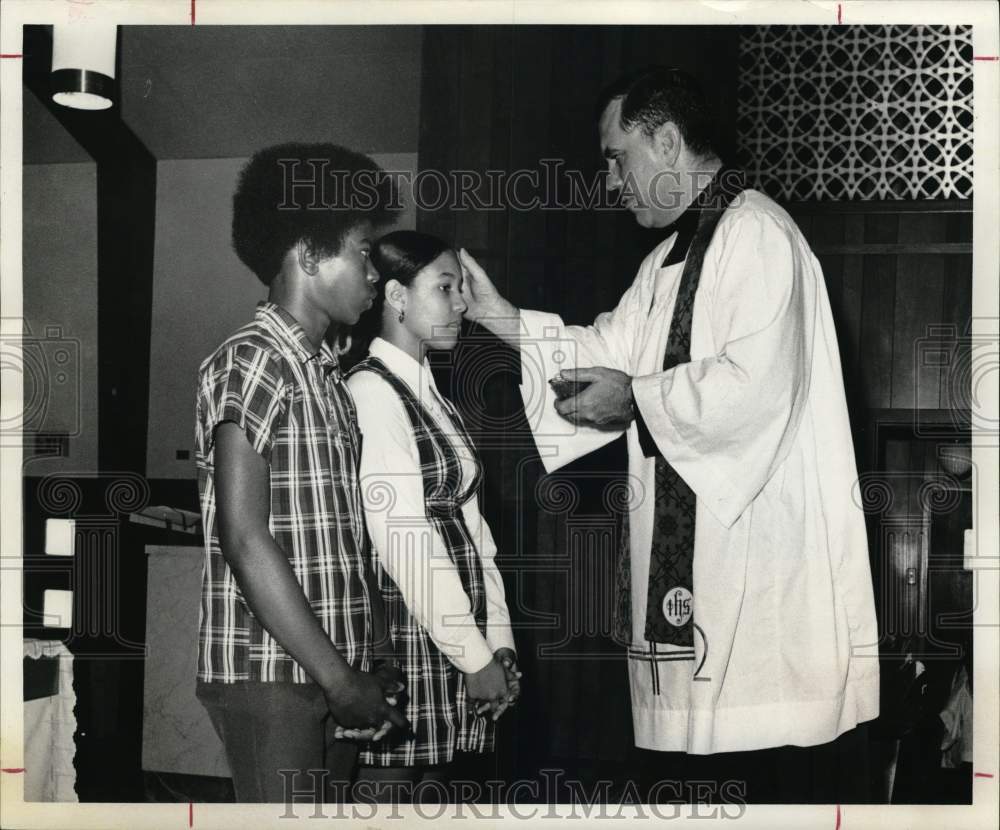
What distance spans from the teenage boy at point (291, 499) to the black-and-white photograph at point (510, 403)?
1cm

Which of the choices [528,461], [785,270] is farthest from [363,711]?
[785,270]

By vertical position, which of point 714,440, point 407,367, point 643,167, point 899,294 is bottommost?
point 714,440

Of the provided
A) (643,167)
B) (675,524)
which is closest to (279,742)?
(675,524)

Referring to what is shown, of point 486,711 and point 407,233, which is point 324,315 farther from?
point 486,711

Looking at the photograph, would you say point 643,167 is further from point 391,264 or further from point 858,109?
point 391,264

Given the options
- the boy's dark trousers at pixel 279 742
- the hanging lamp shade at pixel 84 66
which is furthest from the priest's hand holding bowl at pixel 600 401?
the hanging lamp shade at pixel 84 66

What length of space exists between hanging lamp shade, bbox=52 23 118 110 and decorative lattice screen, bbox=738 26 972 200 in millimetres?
1642

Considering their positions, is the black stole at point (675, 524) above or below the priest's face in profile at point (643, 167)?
below

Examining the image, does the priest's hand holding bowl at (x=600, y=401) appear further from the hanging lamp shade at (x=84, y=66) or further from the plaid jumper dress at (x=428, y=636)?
the hanging lamp shade at (x=84, y=66)

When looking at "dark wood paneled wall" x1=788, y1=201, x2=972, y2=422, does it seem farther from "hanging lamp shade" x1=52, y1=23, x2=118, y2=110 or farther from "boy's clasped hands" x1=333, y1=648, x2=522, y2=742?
"hanging lamp shade" x1=52, y1=23, x2=118, y2=110

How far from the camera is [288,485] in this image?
267 centimetres

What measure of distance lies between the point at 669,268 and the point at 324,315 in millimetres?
886

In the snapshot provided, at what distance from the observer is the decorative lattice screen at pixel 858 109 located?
2.86 meters

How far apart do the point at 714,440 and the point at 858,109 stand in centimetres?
96
